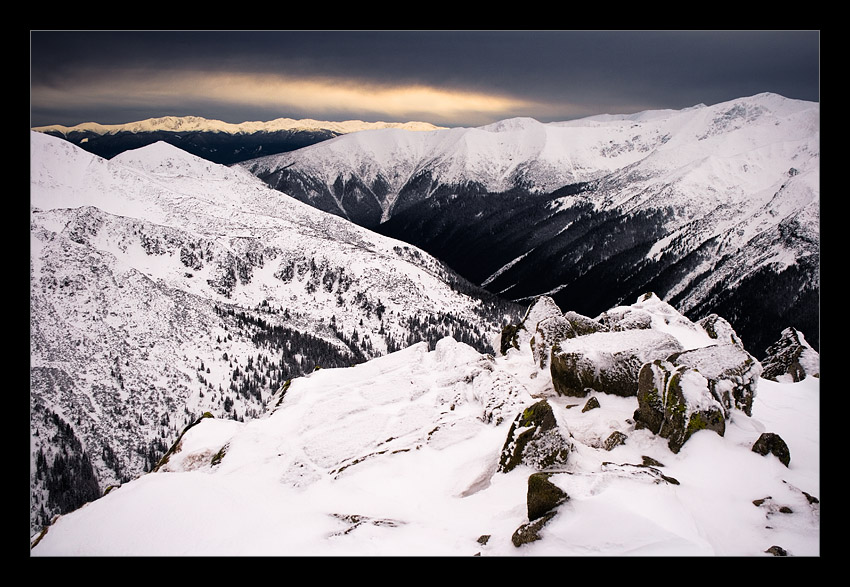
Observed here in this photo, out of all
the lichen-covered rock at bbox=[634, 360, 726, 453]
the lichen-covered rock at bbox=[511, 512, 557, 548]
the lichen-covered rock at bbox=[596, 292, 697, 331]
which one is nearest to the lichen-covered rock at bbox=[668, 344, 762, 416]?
the lichen-covered rock at bbox=[634, 360, 726, 453]

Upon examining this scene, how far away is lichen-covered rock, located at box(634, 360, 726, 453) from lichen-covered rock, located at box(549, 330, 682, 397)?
11.5 ft

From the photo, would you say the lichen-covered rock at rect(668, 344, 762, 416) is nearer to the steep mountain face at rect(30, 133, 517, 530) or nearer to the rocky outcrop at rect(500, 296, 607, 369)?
the rocky outcrop at rect(500, 296, 607, 369)

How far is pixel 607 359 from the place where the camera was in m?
23.2

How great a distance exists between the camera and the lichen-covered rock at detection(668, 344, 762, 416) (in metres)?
19.1

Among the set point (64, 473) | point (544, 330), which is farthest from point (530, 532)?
point (64, 473)

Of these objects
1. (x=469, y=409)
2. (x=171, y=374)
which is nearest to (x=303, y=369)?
(x=171, y=374)

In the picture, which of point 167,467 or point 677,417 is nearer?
point 677,417

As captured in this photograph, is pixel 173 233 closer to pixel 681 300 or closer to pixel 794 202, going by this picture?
pixel 681 300

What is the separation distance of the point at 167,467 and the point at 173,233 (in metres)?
175

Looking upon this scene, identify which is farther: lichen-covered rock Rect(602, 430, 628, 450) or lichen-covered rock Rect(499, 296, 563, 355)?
lichen-covered rock Rect(499, 296, 563, 355)

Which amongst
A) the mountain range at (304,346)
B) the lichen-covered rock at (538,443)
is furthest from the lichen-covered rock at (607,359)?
the lichen-covered rock at (538,443)

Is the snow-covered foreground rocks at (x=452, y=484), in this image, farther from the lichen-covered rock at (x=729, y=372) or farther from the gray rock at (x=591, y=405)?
the lichen-covered rock at (x=729, y=372)

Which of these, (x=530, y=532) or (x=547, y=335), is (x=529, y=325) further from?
(x=530, y=532)

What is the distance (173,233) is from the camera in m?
177
